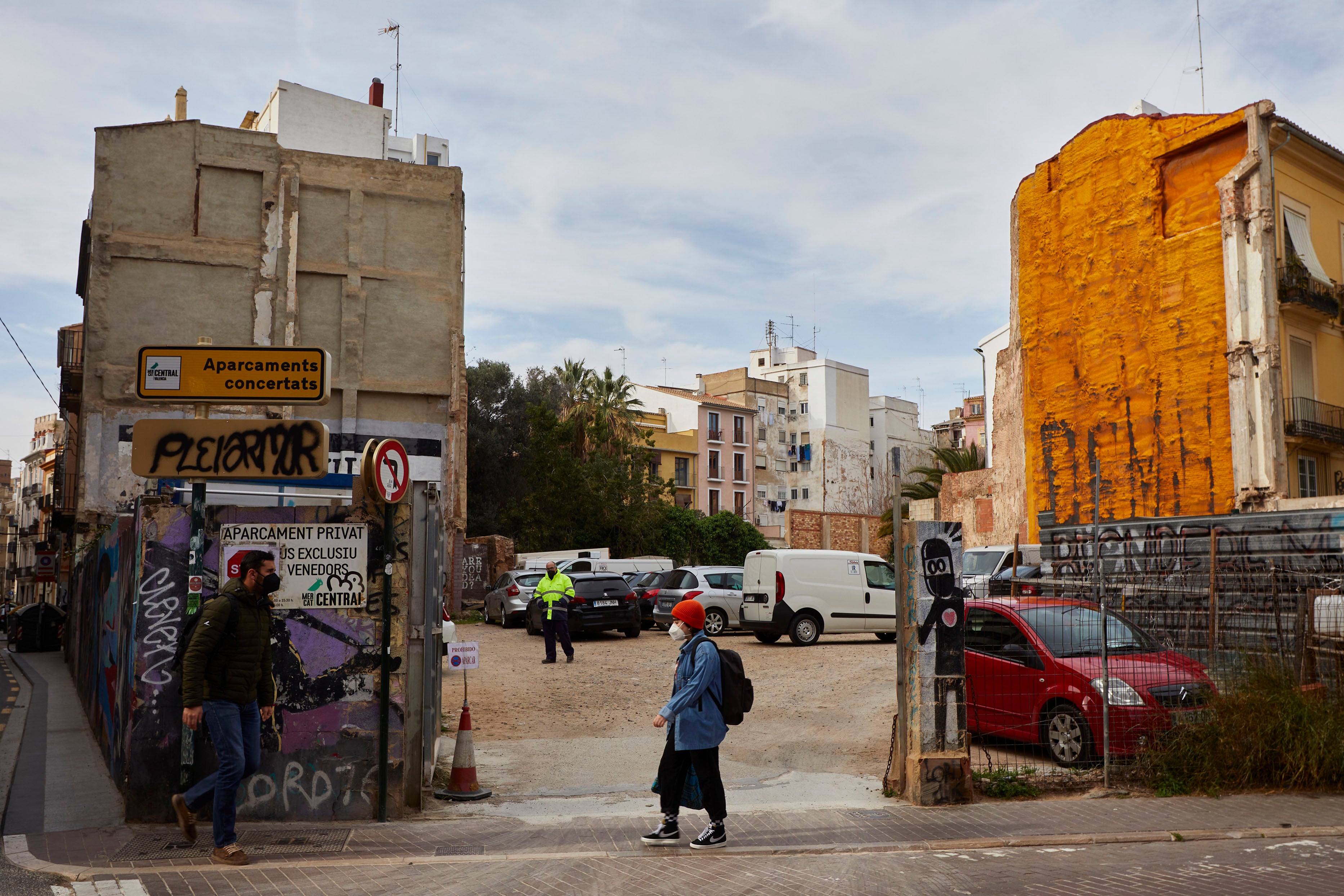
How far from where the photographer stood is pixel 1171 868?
6.47m

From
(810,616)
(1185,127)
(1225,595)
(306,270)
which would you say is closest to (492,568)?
(306,270)

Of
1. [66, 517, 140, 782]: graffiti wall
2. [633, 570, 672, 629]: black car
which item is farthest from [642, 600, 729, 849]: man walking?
[633, 570, 672, 629]: black car

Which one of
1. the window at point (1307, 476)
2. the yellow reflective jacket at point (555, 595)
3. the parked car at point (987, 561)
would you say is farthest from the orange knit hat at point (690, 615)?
the window at point (1307, 476)

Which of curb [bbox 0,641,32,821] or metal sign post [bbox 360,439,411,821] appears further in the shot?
curb [bbox 0,641,32,821]

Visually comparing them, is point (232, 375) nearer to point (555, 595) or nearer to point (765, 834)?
point (765, 834)

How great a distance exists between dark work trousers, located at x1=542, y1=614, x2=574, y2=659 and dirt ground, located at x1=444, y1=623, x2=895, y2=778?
0.95 feet

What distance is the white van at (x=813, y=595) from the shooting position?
20422mm

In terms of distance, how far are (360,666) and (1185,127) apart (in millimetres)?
27197

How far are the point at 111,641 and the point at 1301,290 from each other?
2644 centimetres

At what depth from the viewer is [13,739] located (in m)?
12.0

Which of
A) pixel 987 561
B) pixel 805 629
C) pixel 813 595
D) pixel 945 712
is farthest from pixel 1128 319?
pixel 945 712

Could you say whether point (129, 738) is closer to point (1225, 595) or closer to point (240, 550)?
point (240, 550)

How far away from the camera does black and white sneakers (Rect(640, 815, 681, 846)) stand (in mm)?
6875

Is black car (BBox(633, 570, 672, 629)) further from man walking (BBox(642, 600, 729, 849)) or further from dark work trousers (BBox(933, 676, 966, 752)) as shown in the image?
man walking (BBox(642, 600, 729, 849))
